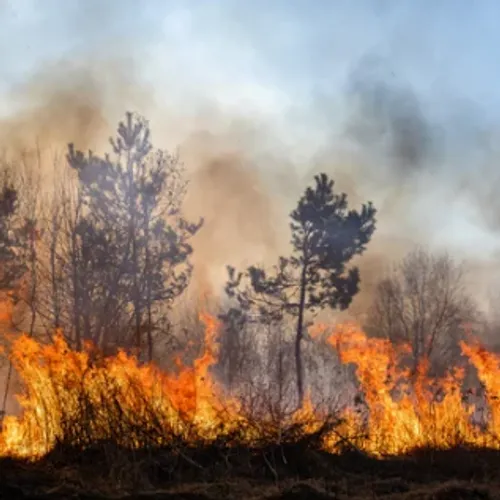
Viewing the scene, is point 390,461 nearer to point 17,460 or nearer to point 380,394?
point 380,394

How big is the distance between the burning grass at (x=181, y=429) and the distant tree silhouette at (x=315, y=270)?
420 inches

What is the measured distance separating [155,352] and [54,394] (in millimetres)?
11749

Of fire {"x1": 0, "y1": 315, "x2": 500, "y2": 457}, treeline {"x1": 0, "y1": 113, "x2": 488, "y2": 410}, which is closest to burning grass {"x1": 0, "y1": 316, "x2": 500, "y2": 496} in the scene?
fire {"x1": 0, "y1": 315, "x2": 500, "y2": 457}

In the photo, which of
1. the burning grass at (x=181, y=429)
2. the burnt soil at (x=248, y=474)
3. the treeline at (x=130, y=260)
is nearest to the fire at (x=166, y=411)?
the burning grass at (x=181, y=429)

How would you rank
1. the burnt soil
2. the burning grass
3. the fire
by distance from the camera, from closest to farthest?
1. the burnt soil
2. the burning grass
3. the fire

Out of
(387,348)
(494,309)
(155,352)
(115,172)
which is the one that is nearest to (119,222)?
(115,172)

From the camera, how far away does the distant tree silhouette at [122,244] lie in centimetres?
2092

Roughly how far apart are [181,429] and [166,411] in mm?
427

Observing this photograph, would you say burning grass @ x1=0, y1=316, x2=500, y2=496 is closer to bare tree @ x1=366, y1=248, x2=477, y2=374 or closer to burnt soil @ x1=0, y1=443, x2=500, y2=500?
burnt soil @ x1=0, y1=443, x2=500, y2=500

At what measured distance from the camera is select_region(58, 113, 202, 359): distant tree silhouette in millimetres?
20922

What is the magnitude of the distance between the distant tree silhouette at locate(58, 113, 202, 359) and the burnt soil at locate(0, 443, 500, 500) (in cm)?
988

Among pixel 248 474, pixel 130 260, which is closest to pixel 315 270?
pixel 130 260

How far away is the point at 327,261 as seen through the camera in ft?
79.8

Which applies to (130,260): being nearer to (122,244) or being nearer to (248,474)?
(122,244)
